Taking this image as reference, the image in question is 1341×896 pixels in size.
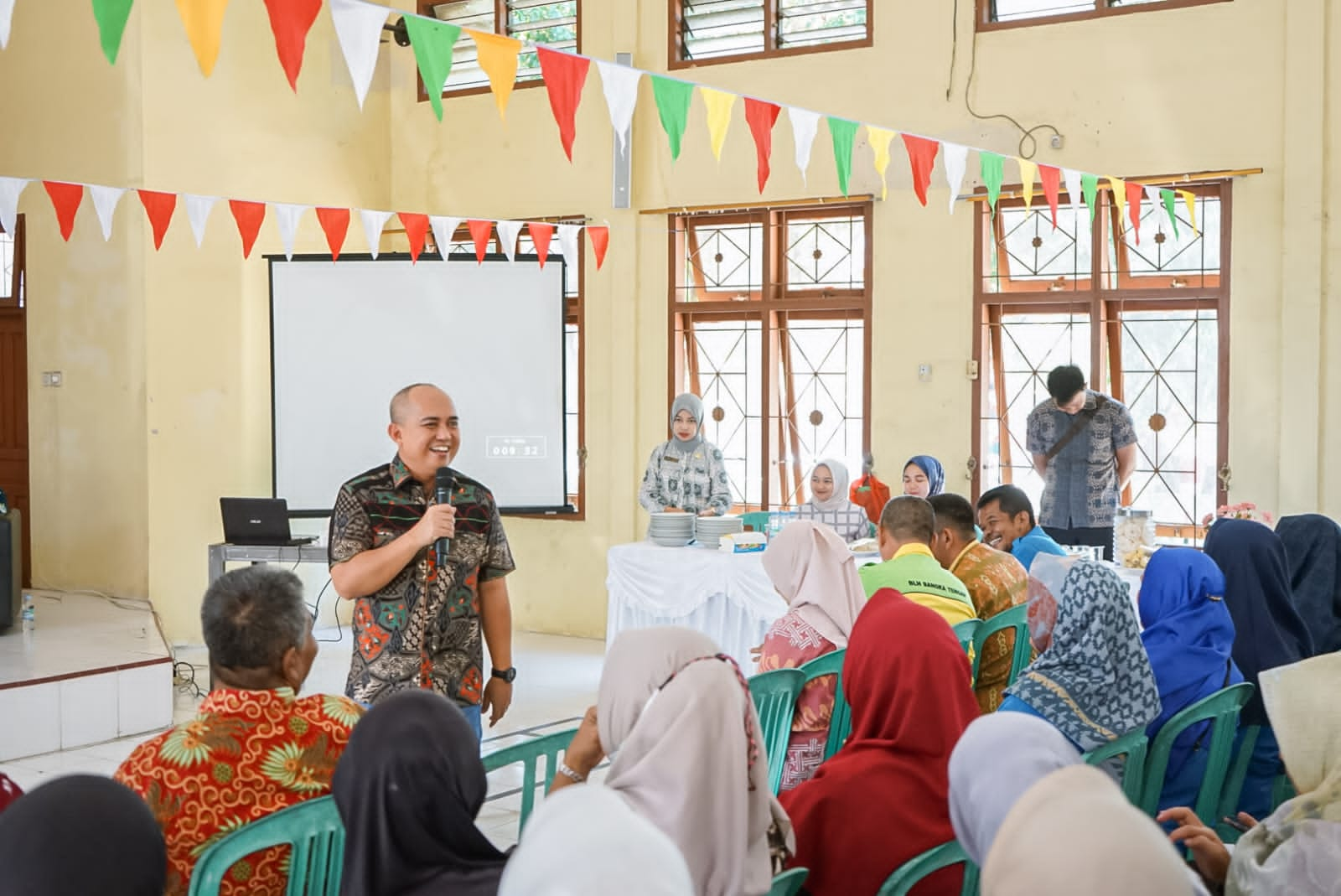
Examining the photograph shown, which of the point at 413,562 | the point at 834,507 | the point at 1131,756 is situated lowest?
the point at 1131,756

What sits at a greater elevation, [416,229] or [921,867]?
[416,229]

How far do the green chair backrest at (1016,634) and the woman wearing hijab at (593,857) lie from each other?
2.31m

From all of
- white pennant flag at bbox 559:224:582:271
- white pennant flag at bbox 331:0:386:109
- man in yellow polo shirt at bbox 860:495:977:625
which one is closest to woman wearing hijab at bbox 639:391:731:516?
white pennant flag at bbox 559:224:582:271

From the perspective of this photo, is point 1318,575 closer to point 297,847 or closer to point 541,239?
point 297,847

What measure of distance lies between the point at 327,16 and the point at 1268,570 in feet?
22.6

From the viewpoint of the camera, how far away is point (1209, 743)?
286cm

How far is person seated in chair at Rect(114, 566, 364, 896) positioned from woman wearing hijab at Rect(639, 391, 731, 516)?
174 inches

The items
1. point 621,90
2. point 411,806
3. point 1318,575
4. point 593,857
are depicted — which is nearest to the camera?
point 593,857

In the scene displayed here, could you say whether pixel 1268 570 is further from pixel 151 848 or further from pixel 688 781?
pixel 151 848

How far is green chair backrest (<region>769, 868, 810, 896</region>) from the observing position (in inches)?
78.6

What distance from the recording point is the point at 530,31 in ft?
27.2

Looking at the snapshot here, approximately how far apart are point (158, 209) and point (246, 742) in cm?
496

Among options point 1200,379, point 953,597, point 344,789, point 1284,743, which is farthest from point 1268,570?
point 1200,379

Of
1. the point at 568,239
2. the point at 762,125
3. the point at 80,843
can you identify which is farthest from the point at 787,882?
the point at 568,239
